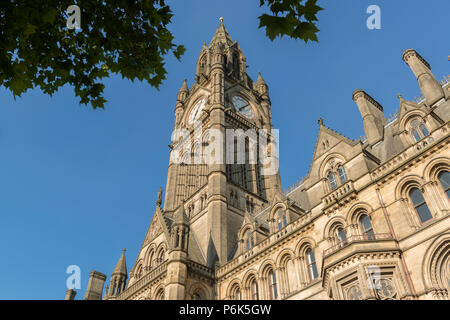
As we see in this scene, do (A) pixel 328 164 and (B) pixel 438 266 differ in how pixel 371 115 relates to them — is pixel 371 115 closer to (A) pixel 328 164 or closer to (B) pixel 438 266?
(A) pixel 328 164

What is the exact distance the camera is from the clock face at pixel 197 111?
50.0 metres

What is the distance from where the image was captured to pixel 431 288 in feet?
47.3

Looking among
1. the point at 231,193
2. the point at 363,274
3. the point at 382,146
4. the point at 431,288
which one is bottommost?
the point at 431,288

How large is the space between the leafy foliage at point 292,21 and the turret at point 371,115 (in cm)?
1967

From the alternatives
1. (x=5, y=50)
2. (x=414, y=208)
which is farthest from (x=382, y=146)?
(x=5, y=50)

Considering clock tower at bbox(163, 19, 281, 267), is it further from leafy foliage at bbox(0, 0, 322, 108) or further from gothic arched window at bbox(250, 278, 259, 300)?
leafy foliage at bbox(0, 0, 322, 108)

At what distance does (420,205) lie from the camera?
16.9m

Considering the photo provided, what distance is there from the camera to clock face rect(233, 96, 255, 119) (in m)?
49.2

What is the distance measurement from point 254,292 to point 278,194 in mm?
7230

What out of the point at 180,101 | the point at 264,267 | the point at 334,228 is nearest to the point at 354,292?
the point at 334,228

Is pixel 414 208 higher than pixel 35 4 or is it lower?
higher

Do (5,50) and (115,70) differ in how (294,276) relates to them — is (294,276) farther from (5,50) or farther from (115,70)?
(5,50)

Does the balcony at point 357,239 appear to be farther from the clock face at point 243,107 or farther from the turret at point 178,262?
the clock face at point 243,107

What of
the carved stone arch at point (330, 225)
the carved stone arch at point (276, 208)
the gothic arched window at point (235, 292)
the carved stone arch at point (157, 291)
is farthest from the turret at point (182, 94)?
the carved stone arch at point (330, 225)
